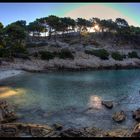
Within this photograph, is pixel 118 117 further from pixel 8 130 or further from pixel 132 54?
pixel 132 54

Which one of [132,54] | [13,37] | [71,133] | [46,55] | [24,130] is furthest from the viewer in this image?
[132,54]

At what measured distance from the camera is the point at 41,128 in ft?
78.2

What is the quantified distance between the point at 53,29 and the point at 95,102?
285 feet

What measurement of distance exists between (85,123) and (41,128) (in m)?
5.91

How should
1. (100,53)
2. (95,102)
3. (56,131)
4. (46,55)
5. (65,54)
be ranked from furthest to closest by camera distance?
(100,53) → (65,54) → (46,55) → (95,102) → (56,131)

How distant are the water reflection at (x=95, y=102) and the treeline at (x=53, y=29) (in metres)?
46.6

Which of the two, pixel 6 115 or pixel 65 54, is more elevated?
pixel 65 54

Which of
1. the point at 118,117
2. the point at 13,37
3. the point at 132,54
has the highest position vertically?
the point at 13,37

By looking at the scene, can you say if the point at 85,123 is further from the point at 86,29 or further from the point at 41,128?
the point at 86,29

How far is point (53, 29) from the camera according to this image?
120m

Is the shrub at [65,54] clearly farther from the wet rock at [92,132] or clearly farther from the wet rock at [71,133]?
the wet rock at [71,133]

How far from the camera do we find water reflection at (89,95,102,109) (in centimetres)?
3590

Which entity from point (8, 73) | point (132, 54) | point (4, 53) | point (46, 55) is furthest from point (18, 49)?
point (132, 54)

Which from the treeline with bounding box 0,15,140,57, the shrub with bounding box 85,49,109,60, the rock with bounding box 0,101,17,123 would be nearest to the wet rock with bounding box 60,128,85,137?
the rock with bounding box 0,101,17,123
